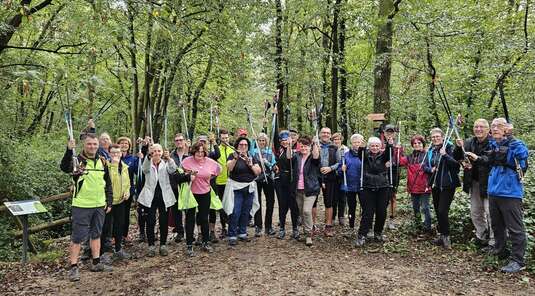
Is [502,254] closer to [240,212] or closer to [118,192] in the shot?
[240,212]

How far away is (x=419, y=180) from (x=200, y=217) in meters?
4.26

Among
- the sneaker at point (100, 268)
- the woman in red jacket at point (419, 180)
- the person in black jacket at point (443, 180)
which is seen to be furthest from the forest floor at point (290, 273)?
the woman in red jacket at point (419, 180)

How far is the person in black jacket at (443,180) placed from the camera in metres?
6.82

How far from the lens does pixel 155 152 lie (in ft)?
22.2

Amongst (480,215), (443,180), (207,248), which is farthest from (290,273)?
(480,215)

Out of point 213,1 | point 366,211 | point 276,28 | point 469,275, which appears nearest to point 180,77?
point 276,28

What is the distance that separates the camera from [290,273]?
5684mm

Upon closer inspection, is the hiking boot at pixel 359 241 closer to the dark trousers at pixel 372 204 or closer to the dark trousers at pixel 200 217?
the dark trousers at pixel 372 204

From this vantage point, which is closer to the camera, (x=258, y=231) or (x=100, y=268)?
(x=100, y=268)

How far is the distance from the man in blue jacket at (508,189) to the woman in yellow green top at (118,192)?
585 centimetres

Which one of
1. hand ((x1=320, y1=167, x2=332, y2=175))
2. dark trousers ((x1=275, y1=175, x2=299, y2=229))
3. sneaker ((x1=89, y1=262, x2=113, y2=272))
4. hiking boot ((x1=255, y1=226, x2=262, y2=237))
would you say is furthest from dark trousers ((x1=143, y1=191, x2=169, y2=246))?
hand ((x1=320, y1=167, x2=332, y2=175))

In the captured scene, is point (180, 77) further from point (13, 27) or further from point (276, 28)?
point (13, 27)

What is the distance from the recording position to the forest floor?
5.18m

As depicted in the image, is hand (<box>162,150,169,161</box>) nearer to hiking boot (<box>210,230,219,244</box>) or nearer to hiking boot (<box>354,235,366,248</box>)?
hiking boot (<box>210,230,219,244</box>)
